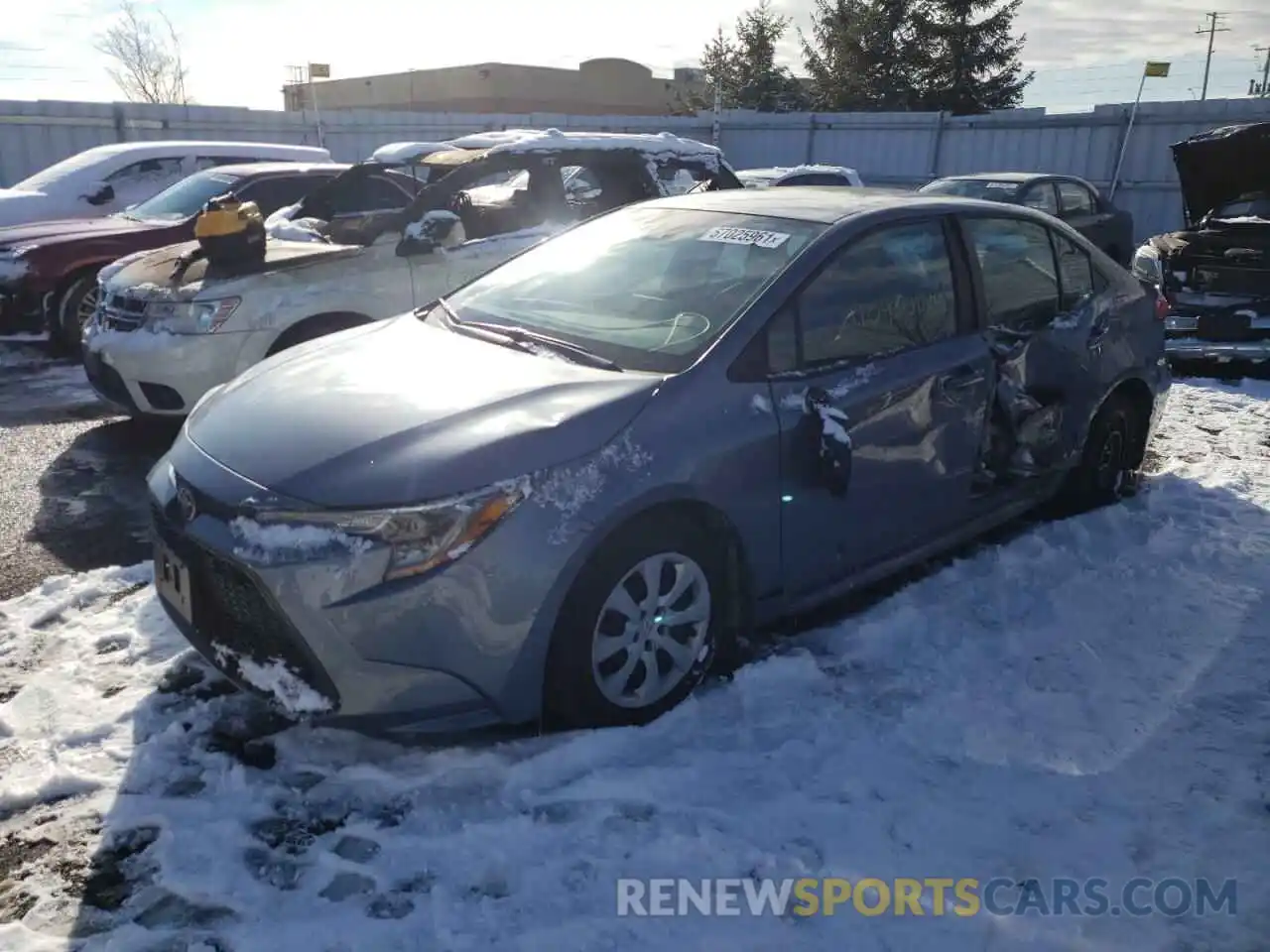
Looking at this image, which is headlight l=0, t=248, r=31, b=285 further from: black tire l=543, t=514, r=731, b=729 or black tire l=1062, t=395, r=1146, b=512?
black tire l=1062, t=395, r=1146, b=512

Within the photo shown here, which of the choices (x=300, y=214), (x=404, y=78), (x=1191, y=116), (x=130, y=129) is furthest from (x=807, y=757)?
(x=404, y=78)

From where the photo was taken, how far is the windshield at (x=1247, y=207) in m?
8.52

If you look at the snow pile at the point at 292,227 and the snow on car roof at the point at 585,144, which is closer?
the snow on car roof at the point at 585,144

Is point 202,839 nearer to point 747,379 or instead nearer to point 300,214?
point 747,379

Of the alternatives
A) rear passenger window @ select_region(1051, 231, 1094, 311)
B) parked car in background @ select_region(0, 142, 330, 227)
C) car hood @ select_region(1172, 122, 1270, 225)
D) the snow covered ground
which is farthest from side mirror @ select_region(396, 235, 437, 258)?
car hood @ select_region(1172, 122, 1270, 225)

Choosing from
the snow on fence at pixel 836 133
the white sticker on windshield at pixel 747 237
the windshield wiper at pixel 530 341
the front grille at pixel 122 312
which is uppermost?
the snow on fence at pixel 836 133

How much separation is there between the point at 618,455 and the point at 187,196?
295 inches

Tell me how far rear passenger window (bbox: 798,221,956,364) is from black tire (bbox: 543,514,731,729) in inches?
31.4

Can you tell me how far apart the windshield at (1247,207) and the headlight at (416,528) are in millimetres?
8557

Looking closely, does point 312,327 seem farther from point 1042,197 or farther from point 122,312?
point 1042,197

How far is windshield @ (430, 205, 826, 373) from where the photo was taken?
127 inches

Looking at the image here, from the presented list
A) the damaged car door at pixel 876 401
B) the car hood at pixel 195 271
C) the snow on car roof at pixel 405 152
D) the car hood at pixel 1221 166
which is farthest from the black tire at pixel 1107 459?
the snow on car roof at pixel 405 152

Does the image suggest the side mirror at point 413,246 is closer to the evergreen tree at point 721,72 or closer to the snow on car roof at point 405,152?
the snow on car roof at point 405,152

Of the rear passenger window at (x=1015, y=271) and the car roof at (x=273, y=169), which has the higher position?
the car roof at (x=273, y=169)
